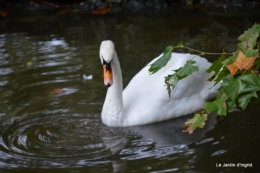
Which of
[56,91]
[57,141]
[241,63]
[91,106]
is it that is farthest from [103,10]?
[241,63]

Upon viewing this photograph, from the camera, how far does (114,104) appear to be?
6.64 m

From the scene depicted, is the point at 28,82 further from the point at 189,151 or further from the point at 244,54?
the point at 244,54

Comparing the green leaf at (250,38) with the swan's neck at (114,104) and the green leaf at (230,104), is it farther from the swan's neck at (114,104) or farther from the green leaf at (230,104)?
the swan's neck at (114,104)

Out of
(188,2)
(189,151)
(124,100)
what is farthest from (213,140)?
(188,2)

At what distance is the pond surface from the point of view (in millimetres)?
5602

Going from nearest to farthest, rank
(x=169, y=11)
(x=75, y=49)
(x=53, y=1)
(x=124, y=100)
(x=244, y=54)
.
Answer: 1. (x=244, y=54)
2. (x=124, y=100)
3. (x=75, y=49)
4. (x=169, y=11)
5. (x=53, y=1)

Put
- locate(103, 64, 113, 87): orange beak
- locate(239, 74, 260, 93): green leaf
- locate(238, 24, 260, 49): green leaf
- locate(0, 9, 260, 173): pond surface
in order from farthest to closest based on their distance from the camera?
locate(103, 64, 113, 87): orange beak
locate(0, 9, 260, 173): pond surface
locate(238, 24, 260, 49): green leaf
locate(239, 74, 260, 93): green leaf

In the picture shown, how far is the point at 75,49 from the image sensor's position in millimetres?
9664

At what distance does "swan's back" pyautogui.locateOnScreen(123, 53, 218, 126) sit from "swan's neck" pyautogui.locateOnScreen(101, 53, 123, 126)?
Result: 0.40 feet

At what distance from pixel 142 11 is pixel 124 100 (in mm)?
5956

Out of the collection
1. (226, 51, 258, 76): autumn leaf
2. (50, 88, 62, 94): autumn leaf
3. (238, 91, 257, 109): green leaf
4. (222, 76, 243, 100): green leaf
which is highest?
(226, 51, 258, 76): autumn leaf

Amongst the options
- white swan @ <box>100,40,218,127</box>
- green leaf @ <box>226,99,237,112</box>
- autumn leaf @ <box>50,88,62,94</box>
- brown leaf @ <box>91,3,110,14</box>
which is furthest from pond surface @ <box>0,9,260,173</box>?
green leaf @ <box>226,99,237,112</box>

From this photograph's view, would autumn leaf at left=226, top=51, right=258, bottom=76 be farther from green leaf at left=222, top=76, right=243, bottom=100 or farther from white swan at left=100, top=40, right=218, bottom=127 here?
white swan at left=100, top=40, right=218, bottom=127

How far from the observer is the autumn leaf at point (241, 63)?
3.83m
